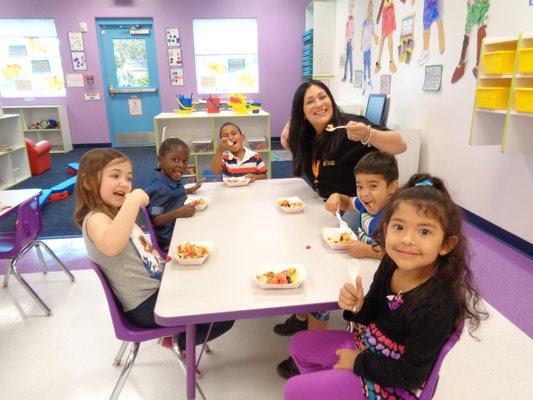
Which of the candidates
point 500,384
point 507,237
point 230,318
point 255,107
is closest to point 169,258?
point 230,318

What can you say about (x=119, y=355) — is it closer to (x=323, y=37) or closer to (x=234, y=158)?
(x=234, y=158)

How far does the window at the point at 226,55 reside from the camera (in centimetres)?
721

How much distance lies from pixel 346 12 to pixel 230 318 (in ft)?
19.7

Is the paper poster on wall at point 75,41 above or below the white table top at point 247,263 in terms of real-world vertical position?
above

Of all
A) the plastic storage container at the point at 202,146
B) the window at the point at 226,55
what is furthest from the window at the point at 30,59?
the plastic storage container at the point at 202,146

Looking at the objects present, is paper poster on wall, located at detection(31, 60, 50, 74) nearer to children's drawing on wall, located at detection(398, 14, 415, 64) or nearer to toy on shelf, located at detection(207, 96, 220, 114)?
toy on shelf, located at detection(207, 96, 220, 114)

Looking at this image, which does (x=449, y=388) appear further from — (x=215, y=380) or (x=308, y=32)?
(x=308, y=32)

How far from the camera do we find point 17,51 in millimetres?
7027

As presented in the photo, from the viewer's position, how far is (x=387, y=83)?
4750 millimetres

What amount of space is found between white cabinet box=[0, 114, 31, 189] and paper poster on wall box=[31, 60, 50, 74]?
253cm

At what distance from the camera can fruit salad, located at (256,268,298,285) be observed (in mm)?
1161

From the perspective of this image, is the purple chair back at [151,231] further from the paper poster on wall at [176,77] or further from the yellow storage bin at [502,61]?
the paper poster on wall at [176,77]

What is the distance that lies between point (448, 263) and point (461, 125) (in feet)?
9.22

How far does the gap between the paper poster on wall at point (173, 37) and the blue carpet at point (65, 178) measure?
195 cm
